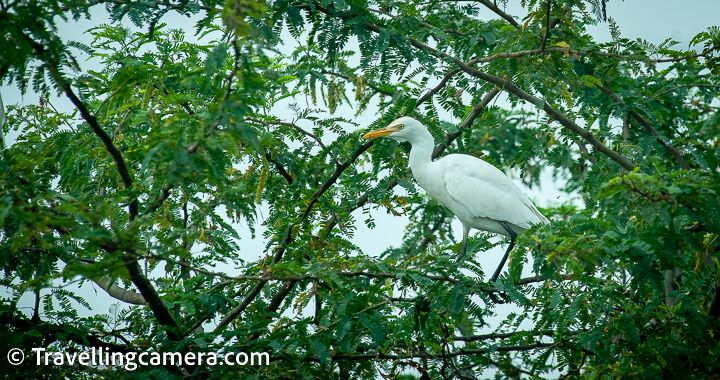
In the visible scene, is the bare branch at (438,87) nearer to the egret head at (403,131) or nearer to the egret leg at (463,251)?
the egret head at (403,131)

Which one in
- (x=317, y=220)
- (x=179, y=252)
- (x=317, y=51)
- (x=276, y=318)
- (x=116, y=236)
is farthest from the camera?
(x=317, y=51)

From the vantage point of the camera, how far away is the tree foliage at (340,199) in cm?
304

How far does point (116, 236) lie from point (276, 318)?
1.85 meters

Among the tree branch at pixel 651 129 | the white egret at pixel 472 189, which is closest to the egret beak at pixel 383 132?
the white egret at pixel 472 189

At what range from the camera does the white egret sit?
5.68 meters

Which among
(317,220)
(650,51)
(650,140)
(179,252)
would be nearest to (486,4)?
(650,51)

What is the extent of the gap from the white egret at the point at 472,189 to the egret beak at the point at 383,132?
0.79 ft

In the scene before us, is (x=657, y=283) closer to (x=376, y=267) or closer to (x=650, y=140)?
(x=376, y=267)

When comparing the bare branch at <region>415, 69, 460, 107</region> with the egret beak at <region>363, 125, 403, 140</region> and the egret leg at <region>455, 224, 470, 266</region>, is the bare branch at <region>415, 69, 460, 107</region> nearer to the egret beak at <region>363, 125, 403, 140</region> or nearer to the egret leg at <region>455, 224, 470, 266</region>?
the egret beak at <region>363, 125, 403, 140</region>

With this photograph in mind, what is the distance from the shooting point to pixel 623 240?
130 inches

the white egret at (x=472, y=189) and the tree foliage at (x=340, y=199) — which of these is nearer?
the tree foliage at (x=340, y=199)

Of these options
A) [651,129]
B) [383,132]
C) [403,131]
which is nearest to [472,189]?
[403,131]

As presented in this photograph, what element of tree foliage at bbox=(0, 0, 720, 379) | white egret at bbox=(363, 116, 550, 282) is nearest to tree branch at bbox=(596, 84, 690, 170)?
tree foliage at bbox=(0, 0, 720, 379)
